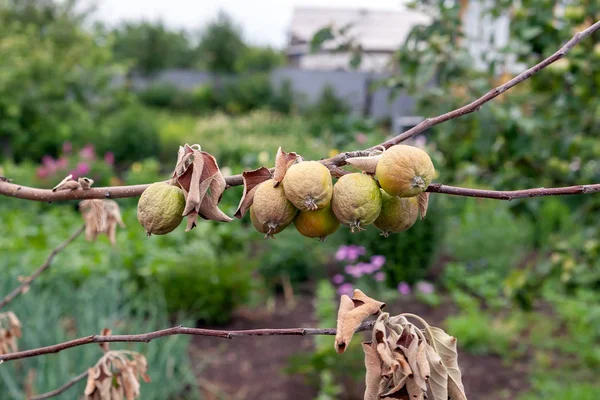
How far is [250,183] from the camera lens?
743 millimetres

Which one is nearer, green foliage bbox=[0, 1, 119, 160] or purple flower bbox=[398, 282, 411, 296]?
→ purple flower bbox=[398, 282, 411, 296]

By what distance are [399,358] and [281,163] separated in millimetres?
262

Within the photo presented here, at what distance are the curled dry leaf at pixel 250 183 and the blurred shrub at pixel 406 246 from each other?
10.6 ft

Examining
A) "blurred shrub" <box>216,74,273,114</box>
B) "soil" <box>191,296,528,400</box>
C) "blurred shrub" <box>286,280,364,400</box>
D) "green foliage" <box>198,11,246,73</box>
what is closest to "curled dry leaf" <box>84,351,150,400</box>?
"blurred shrub" <box>286,280,364,400</box>

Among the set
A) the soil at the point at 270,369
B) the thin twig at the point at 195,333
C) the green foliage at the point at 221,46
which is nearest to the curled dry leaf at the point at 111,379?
the thin twig at the point at 195,333

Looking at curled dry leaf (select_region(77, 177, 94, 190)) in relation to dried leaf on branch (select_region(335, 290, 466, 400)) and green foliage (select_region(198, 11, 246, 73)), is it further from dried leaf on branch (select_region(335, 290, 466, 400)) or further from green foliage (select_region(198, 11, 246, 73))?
green foliage (select_region(198, 11, 246, 73))

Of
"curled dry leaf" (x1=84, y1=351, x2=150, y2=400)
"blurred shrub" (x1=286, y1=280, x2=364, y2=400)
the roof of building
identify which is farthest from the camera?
the roof of building

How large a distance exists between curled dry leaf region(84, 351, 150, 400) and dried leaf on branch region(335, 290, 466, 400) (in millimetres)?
472

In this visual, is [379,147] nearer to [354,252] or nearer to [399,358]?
[399,358]

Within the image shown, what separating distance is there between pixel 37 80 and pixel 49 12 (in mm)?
7200

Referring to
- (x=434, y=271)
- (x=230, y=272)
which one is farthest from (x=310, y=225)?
(x=434, y=271)

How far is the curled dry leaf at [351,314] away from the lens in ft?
2.15

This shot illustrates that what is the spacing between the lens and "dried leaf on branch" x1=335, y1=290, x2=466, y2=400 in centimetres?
65

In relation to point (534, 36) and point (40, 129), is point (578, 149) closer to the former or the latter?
point (534, 36)
